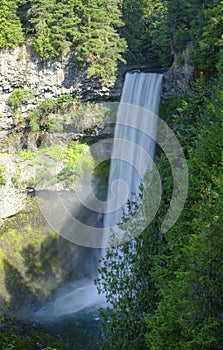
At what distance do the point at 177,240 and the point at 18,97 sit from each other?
15210 mm

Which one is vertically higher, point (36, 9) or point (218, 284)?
point (36, 9)

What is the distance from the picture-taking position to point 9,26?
757 inches

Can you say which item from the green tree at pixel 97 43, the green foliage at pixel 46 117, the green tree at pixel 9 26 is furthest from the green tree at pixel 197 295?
the green tree at pixel 9 26

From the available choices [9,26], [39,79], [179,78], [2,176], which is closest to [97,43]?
[39,79]

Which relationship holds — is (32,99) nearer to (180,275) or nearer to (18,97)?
(18,97)

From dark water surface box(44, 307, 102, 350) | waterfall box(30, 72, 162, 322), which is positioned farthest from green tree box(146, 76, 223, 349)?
waterfall box(30, 72, 162, 322)

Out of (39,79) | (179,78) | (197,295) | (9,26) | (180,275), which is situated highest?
(9,26)

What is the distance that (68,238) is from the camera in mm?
19453

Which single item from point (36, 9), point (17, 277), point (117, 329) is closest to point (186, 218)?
point (117, 329)

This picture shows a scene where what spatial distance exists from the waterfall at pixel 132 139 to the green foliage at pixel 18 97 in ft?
17.4

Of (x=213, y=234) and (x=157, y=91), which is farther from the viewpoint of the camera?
(x=157, y=91)

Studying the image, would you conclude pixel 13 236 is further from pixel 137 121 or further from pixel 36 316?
pixel 137 121

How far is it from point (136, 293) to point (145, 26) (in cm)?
2106

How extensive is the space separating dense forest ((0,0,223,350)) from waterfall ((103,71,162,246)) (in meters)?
1.00
